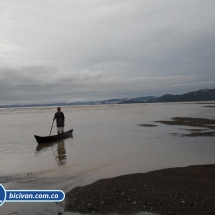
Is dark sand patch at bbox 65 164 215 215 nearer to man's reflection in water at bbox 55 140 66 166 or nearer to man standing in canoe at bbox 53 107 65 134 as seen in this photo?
man's reflection in water at bbox 55 140 66 166

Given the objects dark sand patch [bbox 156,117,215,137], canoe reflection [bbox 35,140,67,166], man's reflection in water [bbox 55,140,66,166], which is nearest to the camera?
man's reflection in water [bbox 55,140,66,166]

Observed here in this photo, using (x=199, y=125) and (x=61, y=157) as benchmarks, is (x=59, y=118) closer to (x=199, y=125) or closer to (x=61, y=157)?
Result: (x=61, y=157)

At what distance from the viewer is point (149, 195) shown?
257 inches

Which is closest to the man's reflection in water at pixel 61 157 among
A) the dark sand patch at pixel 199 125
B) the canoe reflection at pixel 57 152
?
the canoe reflection at pixel 57 152

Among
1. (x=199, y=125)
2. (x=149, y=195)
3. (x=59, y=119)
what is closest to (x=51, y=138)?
(x=59, y=119)

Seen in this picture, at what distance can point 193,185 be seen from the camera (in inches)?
283

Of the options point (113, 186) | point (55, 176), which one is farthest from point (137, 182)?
point (55, 176)

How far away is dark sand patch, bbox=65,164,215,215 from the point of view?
19.0ft

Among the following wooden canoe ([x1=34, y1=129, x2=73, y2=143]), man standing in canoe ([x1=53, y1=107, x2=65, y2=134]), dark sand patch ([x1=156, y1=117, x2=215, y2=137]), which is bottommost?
dark sand patch ([x1=156, y1=117, x2=215, y2=137])

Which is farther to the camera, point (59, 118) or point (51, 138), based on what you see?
point (59, 118)

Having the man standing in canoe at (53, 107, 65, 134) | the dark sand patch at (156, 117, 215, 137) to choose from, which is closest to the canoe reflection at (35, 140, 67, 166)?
the man standing in canoe at (53, 107, 65, 134)

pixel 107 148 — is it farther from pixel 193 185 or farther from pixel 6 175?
pixel 193 185

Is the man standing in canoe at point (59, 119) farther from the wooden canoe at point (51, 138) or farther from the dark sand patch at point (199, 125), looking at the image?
the dark sand patch at point (199, 125)

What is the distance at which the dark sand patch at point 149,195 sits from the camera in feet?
19.0
